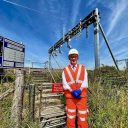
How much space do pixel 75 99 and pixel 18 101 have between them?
1385 millimetres

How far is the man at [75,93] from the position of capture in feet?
17.3

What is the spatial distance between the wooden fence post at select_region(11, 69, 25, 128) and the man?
1082 mm

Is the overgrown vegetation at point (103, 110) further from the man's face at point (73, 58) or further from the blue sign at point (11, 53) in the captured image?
the blue sign at point (11, 53)

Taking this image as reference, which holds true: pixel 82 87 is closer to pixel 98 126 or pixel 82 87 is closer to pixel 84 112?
pixel 84 112

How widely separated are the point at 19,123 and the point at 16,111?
29 cm

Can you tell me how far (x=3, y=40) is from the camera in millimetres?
17969

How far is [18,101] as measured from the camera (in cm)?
527

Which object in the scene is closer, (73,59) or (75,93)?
(75,93)

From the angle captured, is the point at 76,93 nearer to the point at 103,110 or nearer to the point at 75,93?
the point at 75,93

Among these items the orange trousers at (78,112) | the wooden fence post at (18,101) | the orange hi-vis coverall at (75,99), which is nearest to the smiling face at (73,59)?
the orange hi-vis coverall at (75,99)

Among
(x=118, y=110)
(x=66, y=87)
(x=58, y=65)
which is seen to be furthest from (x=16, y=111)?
(x=58, y=65)

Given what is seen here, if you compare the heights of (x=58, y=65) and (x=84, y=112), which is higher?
A: (x=58, y=65)

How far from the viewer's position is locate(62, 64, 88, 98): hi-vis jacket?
17.7 feet

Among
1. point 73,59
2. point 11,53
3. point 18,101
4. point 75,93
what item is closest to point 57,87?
point 75,93
